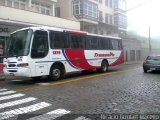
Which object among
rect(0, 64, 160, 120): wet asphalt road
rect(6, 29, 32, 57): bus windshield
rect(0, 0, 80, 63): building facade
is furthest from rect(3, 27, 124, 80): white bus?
rect(0, 0, 80, 63): building facade

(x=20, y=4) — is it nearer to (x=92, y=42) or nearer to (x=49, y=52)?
(x=92, y=42)

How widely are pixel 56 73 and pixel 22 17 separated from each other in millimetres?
9832

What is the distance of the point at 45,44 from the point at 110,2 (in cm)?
3521

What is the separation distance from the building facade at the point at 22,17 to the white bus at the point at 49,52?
6.47m

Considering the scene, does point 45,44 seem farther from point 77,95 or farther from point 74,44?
point 77,95

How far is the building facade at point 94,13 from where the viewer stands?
34312 millimetres

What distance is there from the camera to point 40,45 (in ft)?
42.4

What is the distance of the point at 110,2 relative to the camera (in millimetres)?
46000

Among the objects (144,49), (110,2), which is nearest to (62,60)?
(110,2)

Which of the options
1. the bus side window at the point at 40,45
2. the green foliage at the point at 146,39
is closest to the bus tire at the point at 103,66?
the bus side window at the point at 40,45

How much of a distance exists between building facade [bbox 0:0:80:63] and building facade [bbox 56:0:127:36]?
638 centimetres

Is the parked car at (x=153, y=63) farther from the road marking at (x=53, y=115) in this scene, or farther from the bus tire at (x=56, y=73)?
the road marking at (x=53, y=115)

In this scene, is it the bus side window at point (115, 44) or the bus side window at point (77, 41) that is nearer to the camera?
the bus side window at point (77, 41)

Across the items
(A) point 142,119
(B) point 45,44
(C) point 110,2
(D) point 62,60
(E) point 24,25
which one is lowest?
(A) point 142,119
